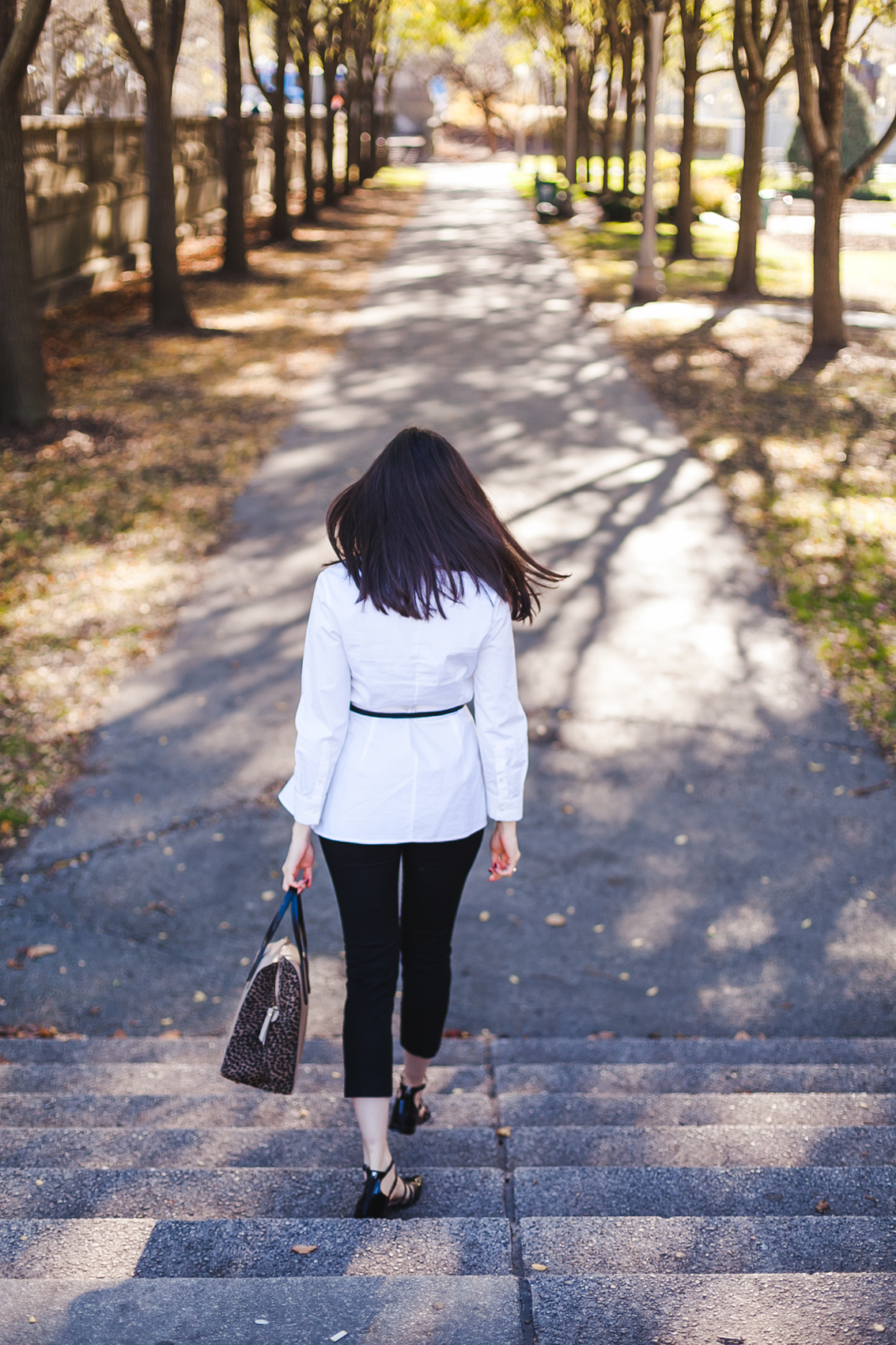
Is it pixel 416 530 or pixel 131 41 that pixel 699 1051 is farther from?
pixel 131 41

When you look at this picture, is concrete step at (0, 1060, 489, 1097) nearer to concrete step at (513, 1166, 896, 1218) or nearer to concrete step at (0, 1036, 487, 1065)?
concrete step at (0, 1036, 487, 1065)

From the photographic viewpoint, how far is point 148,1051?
4.08 meters

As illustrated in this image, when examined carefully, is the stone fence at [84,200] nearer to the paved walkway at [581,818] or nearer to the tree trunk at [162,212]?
the tree trunk at [162,212]

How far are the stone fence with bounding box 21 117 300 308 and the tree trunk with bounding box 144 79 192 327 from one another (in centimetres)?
158

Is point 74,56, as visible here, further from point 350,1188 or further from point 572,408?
point 350,1188

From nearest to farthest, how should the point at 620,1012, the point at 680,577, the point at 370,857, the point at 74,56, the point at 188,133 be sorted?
1. the point at 370,857
2. the point at 620,1012
3. the point at 680,577
4. the point at 74,56
5. the point at 188,133

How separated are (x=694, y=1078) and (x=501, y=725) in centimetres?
159

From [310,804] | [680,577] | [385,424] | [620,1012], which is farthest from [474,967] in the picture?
[385,424]

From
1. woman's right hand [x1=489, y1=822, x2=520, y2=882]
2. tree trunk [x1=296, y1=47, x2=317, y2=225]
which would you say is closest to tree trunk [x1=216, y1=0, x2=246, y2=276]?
tree trunk [x1=296, y1=47, x2=317, y2=225]

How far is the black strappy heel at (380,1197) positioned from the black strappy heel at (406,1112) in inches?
16.4

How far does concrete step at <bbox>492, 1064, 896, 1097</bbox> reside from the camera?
371 cm

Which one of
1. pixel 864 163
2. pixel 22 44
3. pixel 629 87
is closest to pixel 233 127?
pixel 864 163

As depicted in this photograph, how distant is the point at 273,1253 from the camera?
2.44 meters

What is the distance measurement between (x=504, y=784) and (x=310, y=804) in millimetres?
486
